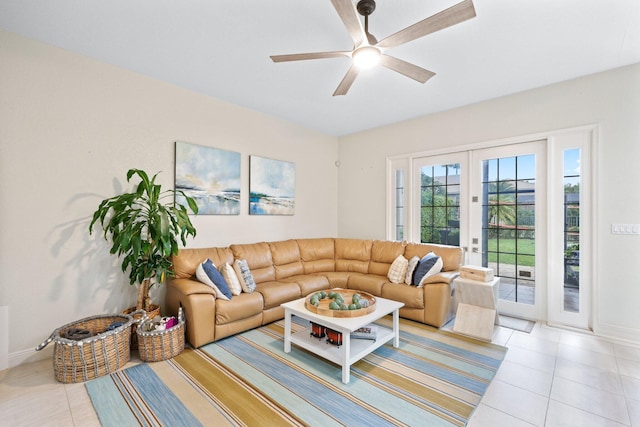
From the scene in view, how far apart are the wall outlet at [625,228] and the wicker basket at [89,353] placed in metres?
4.97

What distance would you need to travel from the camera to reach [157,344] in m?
2.53

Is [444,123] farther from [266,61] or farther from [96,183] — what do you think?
[96,183]

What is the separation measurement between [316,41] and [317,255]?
3125 millimetres

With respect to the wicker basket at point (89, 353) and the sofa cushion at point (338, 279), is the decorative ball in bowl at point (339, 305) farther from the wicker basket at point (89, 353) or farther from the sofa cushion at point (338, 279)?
the wicker basket at point (89, 353)

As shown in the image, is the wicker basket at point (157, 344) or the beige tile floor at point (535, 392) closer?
the beige tile floor at point (535, 392)

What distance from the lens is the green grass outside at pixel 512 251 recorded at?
3.58 m

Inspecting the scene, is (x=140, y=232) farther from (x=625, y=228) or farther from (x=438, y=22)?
(x=625, y=228)

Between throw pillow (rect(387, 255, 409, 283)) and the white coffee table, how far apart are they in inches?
33.1

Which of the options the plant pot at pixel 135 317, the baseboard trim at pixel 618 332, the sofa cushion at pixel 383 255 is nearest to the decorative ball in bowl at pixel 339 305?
the sofa cushion at pixel 383 255

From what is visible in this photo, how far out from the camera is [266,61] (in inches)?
113

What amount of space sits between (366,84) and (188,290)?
3.03 m

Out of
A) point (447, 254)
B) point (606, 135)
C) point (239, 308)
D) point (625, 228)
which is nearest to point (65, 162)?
point (239, 308)

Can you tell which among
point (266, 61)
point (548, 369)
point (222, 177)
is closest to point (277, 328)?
point (222, 177)

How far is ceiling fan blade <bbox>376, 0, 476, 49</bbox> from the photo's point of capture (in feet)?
5.09
